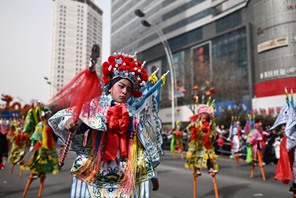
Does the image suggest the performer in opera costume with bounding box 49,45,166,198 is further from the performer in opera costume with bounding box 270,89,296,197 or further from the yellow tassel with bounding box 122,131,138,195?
the performer in opera costume with bounding box 270,89,296,197

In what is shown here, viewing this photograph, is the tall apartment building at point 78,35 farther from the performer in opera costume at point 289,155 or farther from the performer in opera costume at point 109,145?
the performer in opera costume at point 109,145

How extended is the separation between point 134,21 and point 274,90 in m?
38.4

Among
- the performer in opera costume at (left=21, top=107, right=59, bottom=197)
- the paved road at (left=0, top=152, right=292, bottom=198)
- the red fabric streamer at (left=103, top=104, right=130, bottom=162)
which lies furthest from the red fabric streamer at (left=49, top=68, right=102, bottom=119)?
the paved road at (left=0, top=152, right=292, bottom=198)

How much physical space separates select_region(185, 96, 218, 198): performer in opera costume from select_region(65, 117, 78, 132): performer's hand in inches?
186

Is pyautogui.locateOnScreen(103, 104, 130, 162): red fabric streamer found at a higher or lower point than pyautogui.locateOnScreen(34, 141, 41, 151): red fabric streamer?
higher

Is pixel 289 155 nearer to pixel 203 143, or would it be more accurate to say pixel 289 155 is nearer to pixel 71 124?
pixel 203 143

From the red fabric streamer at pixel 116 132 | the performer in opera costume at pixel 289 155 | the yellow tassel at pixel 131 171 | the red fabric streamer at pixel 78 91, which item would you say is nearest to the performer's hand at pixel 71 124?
the red fabric streamer at pixel 78 91

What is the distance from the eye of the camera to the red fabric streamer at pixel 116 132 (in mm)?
2705

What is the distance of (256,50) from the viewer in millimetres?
36406

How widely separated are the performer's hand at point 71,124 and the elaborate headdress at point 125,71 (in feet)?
2.33

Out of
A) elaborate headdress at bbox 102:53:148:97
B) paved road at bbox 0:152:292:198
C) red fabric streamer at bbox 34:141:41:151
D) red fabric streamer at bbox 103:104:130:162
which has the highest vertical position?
elaborate headdress at bbox 102:53:148:97

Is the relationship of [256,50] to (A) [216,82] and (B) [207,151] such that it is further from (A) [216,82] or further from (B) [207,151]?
(B) [207,151]

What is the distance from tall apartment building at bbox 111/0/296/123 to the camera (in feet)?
92.7

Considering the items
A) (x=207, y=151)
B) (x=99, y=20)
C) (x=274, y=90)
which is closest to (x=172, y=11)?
(x=274, y=90)
